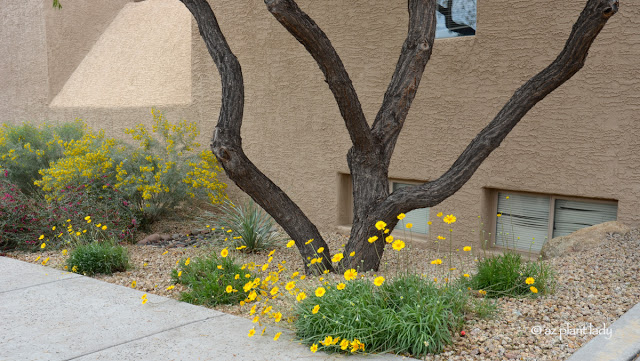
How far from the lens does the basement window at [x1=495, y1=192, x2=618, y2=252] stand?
6.65m

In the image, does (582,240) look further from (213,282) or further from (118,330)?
(118,330)

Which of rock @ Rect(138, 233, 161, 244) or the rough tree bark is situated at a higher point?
the rough tree bark

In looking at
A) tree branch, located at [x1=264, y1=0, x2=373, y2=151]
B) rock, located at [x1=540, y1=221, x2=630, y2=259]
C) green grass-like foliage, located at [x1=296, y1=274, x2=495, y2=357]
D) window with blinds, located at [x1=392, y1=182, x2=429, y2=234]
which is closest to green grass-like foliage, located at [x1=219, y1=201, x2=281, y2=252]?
window with blinds, located at [x1=392, y1=182, x2=429, y2=234]

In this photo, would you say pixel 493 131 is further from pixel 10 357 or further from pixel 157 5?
pixel 157 5

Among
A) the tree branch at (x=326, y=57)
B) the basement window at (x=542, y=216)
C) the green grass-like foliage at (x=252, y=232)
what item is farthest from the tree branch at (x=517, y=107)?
the green grass-like foliage at (x=252, y=232)

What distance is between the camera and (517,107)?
5180 mm

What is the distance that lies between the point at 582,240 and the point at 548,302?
6.27 ft

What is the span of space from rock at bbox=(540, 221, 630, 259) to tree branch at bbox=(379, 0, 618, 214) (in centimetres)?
158

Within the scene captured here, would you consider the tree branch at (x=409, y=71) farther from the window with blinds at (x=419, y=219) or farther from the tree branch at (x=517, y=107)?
the window with blinds at (x=419, y=219)

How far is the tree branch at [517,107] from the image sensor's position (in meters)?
4.82

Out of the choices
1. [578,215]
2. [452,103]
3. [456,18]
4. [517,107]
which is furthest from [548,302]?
[456,18]

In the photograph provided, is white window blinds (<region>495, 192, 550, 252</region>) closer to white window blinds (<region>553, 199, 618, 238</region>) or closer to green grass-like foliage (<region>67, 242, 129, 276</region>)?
white window blinds (<region>553, 199, 618, 238</region>)

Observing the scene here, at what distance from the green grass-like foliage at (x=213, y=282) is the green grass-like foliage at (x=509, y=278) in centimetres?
196

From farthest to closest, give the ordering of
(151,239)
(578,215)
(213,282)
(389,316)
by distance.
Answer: (151,239), (578,215), (213,282), (389,316)
